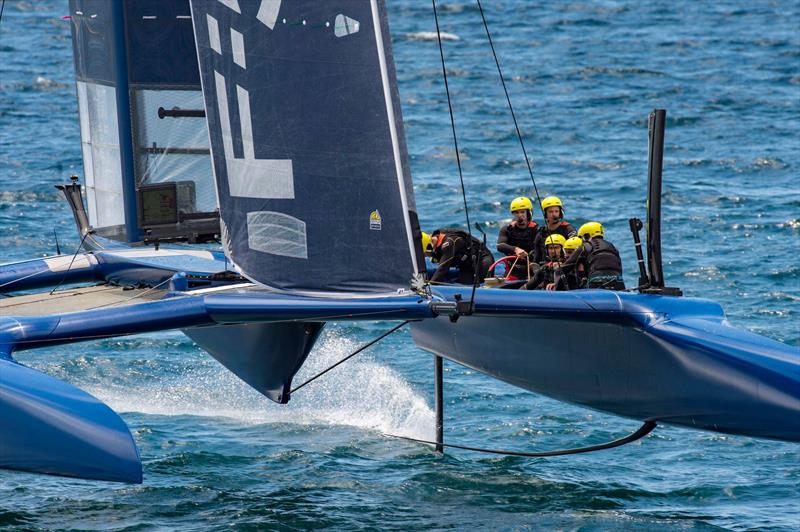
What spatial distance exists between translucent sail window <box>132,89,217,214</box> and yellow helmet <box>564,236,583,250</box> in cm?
324

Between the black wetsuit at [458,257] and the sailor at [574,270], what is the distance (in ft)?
2.09

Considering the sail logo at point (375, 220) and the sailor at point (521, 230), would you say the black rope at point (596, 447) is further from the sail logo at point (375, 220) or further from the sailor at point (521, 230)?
the sail logo at point (375, 220)

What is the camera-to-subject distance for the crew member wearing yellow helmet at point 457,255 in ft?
33.4

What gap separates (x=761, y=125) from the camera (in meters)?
22.3

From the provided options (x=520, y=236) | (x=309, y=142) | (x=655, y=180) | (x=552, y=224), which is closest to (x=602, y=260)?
(x=655, y=180)

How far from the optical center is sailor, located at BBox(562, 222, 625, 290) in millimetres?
9289

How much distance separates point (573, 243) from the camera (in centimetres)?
967

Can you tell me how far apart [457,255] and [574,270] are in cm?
107

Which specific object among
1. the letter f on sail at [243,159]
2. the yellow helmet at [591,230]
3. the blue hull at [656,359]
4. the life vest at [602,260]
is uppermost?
the letter f on sail at [243,159]

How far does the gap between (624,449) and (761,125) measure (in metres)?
13.0

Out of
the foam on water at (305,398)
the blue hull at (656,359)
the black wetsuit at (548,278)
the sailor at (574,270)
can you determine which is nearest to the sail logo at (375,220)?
the blue hull at (656,359)

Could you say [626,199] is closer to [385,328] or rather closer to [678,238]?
[678,238]

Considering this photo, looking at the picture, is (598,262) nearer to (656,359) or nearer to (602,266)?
(602,266)

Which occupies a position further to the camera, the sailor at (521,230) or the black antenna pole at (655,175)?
the sailor at (521,230)
